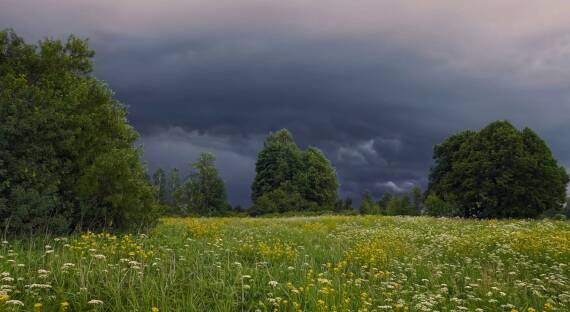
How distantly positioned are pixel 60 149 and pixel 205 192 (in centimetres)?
5470

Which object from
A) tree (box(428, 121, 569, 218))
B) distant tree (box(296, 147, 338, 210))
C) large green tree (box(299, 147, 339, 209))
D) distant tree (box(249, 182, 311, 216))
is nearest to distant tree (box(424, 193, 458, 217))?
tree (box(428, 121, 569, 218))

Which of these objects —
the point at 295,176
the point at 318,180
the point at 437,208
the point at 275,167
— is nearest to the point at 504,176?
the point at 437,208

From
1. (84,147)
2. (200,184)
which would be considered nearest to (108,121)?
(84,147)

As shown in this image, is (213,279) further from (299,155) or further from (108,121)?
(299,155)

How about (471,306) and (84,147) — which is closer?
(471,306)

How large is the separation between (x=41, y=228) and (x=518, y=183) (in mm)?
44981

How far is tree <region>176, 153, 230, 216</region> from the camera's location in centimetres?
6725

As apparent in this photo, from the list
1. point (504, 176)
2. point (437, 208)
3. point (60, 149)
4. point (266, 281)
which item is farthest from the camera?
point (437, 208)

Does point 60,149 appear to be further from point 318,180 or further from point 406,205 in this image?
point 406,205

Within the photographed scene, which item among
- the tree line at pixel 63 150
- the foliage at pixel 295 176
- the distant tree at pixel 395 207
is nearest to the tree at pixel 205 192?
the foliage at pixel 295 176

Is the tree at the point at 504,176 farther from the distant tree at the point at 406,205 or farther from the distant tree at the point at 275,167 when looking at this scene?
the distant tree at the point at 275,167

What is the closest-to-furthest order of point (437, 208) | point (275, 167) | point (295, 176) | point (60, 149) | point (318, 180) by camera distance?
point (60, 149) < point (437, 208) < point (295, 176) < point (275, 167) < point (318, 180)

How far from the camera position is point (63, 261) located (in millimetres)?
8562

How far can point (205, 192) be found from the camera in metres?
68.3
